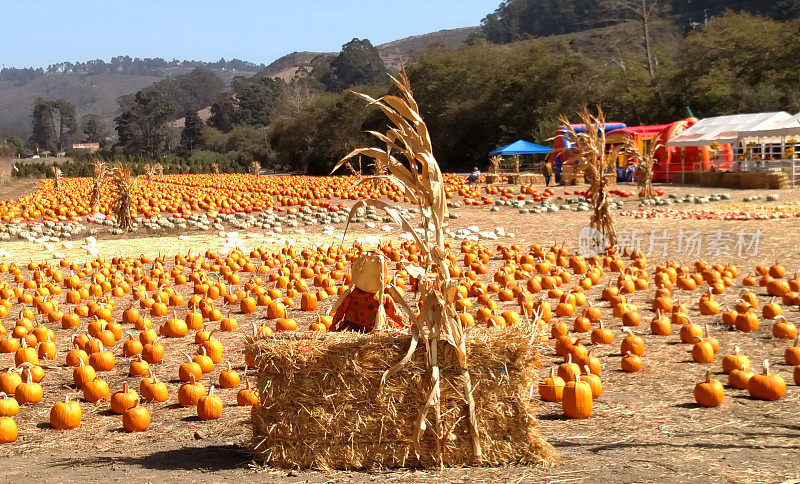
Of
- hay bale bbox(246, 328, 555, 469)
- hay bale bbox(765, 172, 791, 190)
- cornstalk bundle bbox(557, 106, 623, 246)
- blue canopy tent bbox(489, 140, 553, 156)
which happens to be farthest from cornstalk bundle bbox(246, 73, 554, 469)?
blue canopy tent bbox(489, 140, 553, 156)

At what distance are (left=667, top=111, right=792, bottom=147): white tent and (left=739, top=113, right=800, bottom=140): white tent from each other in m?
0.13

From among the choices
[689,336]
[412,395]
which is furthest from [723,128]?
[412,395]

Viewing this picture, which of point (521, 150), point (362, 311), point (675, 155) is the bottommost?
point (362, 311)

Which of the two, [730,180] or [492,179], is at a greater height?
[492,179]

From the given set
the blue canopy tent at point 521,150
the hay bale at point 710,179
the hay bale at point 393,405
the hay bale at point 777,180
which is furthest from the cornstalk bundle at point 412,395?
the blue canopy tent at point 521,150

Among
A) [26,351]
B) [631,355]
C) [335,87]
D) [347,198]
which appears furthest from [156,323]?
[335,87]

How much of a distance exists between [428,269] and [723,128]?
27.2 metres

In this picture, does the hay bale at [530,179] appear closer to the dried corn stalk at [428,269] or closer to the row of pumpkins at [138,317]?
the row of pumpkins at [138,317]

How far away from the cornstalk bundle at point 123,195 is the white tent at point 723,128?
1901 centimetres

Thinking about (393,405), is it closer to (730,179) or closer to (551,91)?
(730,179)

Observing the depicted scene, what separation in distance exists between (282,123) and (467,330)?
214 feet

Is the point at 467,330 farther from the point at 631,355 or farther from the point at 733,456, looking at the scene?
the point at 631,355

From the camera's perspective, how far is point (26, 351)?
8422 millimetres

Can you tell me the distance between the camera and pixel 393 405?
16.9ft
